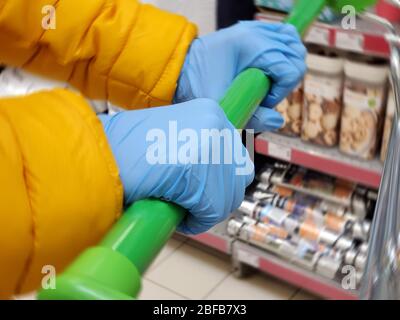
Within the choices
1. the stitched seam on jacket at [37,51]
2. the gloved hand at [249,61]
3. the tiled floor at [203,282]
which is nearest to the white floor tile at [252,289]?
the tiled floor at [203,282]

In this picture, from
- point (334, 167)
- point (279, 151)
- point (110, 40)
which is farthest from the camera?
point (279, 151)

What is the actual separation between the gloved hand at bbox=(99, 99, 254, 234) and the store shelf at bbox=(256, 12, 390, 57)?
1.02m

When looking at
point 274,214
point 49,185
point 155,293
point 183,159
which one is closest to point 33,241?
point 49,185

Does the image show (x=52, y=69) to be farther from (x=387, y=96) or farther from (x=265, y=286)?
(x=265, y=286)

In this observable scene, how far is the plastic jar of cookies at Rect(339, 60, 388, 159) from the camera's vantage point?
1695 millimetres

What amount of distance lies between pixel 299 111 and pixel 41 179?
4.84ft

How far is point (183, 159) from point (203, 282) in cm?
168

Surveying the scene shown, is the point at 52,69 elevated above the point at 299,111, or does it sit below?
above

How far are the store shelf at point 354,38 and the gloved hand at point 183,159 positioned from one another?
1019 millimetres

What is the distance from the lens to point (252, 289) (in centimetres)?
224

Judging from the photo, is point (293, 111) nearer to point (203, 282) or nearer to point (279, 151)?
point (279, 151)

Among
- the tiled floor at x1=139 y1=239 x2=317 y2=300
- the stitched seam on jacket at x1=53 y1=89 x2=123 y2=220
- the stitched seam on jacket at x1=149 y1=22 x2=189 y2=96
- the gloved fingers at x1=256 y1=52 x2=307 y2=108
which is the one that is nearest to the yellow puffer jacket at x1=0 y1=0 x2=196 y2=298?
the stitched seam on jacket at x1=53 y1=89 x2=123 y2=220

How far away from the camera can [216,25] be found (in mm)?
1879
